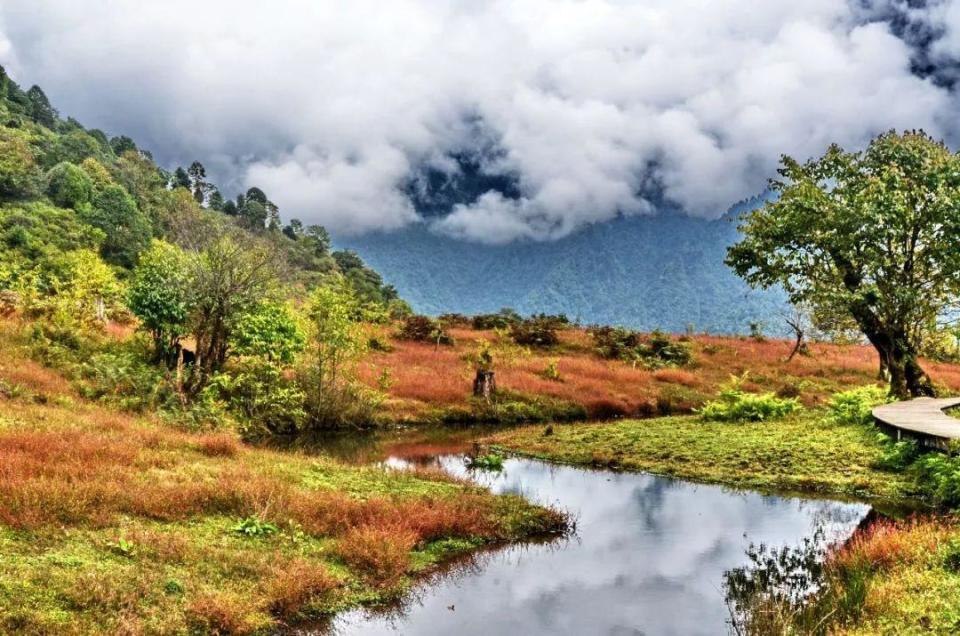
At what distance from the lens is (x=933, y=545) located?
444 inches

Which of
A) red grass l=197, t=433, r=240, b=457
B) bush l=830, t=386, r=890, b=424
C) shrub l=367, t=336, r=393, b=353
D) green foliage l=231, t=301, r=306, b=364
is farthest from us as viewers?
shrub l=367, t=336, r=393, b=353

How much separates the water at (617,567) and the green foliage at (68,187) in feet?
393

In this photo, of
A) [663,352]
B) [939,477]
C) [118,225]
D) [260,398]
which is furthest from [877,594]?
[118,225]

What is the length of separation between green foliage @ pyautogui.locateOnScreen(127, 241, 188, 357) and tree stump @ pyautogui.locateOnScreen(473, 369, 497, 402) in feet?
50.3

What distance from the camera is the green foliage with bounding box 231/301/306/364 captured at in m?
27.2

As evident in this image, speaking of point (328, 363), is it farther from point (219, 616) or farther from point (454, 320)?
point (454, 320)

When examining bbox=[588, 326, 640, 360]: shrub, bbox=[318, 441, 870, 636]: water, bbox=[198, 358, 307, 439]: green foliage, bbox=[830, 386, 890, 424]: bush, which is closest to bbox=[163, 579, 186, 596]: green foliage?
bbox=[318, 441, 870, 636]: water

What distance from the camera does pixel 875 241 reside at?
27938 mm

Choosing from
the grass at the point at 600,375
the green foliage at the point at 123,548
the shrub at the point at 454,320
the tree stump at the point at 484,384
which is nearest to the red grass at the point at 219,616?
the green foliage at the point at 123,548

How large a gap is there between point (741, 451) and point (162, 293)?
21.7 metres

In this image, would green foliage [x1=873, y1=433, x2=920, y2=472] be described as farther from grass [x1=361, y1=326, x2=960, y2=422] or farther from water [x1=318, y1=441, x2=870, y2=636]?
grass [x1=361, y1=326, x2=960, y2=422]

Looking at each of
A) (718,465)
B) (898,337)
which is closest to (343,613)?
(718,465)

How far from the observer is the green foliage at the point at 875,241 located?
2702cm

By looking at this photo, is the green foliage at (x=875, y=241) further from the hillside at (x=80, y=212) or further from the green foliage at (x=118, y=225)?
the green foliage at (x=118, y=225)
